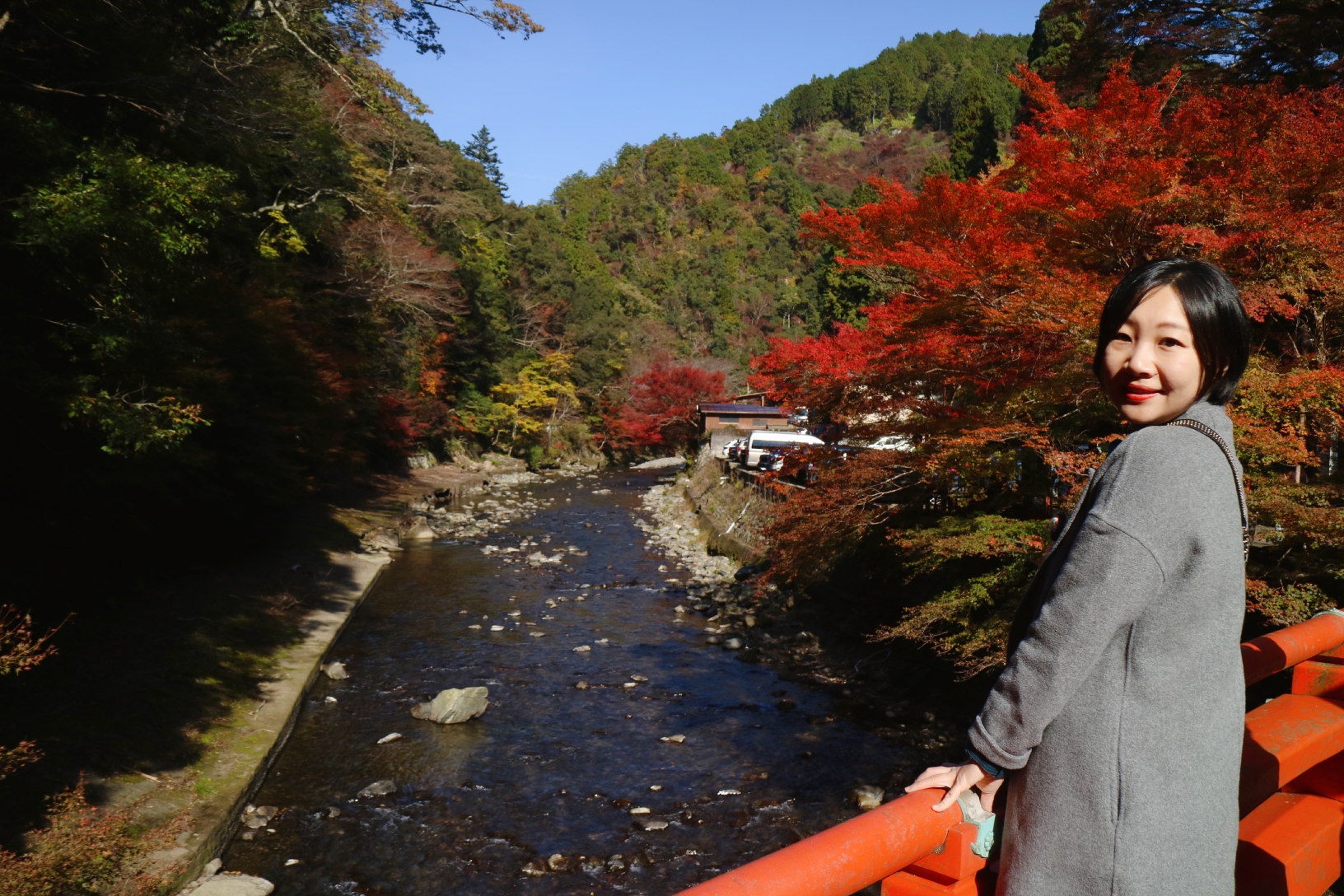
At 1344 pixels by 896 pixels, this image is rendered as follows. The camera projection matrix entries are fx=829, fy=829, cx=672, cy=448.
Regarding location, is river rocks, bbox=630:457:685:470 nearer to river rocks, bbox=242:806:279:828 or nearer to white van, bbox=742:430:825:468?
white van, bbox=742:430:825:468

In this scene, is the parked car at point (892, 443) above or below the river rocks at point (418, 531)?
above

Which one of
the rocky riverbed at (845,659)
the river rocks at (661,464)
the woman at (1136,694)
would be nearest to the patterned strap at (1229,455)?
the woman at (1136,694)

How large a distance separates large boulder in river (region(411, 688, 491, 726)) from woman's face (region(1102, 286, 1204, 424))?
28.8ft

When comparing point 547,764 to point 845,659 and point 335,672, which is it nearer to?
point 335,672

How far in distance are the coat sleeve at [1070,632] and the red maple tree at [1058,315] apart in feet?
14.7

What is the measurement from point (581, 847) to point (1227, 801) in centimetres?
628

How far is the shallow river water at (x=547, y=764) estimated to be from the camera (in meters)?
6.45

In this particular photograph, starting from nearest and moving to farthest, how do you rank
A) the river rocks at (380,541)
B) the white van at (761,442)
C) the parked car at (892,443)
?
the parked car at (892,443) < the river rocks at (380,541) < the white van at (761,442)

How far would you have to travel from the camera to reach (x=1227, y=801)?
4.05 ft

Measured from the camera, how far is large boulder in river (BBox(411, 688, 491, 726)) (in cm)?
903

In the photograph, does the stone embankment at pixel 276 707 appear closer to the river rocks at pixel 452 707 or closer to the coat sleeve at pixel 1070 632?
the river rocks at pixel 452 707

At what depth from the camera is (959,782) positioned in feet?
4.15

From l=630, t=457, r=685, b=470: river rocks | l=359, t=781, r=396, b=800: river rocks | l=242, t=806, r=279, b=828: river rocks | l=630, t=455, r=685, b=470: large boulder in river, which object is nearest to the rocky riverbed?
l=359, t=781, r=396, b=800: river rocks

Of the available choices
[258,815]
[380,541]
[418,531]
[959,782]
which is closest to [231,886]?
[258,815]
